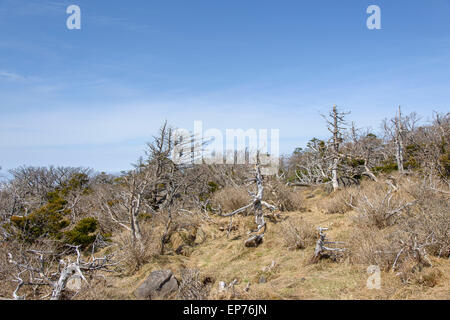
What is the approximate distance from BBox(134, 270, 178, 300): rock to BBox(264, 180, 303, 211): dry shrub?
20.8 feet

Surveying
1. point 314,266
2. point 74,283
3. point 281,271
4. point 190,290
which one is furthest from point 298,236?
point 74,283

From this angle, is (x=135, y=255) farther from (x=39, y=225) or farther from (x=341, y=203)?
(x=341, y=203)

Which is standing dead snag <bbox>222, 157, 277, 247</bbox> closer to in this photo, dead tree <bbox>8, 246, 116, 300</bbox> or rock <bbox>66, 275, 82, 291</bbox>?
dead tree <bbox>8, 246, 116, 300</bbox>

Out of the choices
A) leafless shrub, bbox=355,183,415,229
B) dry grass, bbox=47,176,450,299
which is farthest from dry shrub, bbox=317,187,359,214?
leafless shrub, bbox=355,183,415,229

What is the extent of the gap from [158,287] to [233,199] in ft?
19.4

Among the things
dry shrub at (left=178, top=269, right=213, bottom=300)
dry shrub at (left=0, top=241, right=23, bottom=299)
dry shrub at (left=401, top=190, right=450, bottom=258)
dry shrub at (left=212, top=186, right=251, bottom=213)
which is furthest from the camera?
dry shrub at (left=212, top=186, right=251, bottom=213)

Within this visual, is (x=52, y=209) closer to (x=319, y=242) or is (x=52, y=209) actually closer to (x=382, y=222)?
(x=319, y=242)

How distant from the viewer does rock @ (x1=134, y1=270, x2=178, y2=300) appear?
5.21m

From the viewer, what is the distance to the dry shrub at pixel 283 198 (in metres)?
11.0

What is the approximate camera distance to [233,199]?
1087cm

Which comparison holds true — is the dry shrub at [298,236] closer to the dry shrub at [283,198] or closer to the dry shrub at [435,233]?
the dry shrub at [435,233]
